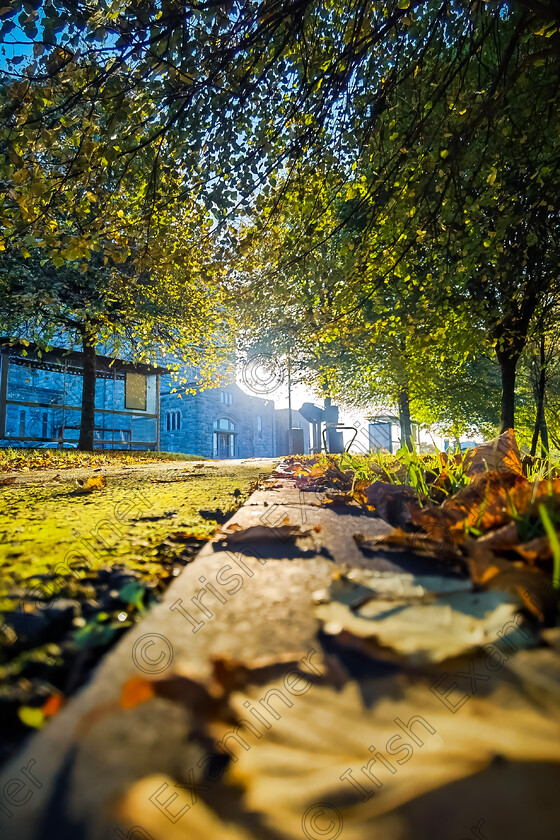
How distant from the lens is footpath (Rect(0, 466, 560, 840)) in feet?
1.16

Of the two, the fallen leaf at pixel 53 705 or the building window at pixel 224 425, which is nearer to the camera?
the fallen leaf at pixel 53 705

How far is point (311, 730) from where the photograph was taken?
47 centimetres

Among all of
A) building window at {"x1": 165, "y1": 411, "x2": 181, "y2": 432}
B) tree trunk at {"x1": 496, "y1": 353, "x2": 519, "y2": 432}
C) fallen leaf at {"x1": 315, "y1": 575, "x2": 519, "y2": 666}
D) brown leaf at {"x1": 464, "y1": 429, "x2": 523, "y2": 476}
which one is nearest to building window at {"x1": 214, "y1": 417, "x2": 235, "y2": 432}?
building window at {"x1": 165, "y1": 411, "x2": 181, "y2": 432}

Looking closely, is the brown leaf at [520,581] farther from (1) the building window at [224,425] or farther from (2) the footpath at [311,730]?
(1) the building window at [224,425]

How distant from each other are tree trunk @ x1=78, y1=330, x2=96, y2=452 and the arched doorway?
15.4 metres

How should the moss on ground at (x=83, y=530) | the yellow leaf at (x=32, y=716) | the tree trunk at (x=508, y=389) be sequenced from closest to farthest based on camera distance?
the yellow leaf at (x=32, y=716) < the moss on ground at (x=83, y=530) < the tree trunk at (x=508, y=389)

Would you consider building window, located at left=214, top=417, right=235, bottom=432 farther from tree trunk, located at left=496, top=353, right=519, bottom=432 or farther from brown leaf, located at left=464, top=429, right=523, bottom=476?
brown leaf, located at left=464, top=429, right=523, bottom=476

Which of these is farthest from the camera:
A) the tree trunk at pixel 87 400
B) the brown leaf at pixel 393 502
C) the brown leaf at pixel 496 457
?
the tree trunk at pixel 87 400

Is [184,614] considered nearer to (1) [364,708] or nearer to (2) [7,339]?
(1) [364,708]

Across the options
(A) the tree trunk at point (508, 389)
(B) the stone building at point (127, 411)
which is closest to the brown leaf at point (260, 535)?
(A) the tree trunk at point (508, 389)

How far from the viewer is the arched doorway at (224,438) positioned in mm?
28431

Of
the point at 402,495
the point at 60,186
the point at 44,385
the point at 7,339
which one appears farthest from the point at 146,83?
the point at 44,385

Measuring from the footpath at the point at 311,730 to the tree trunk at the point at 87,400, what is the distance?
12.8 meters

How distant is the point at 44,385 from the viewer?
1961cm
